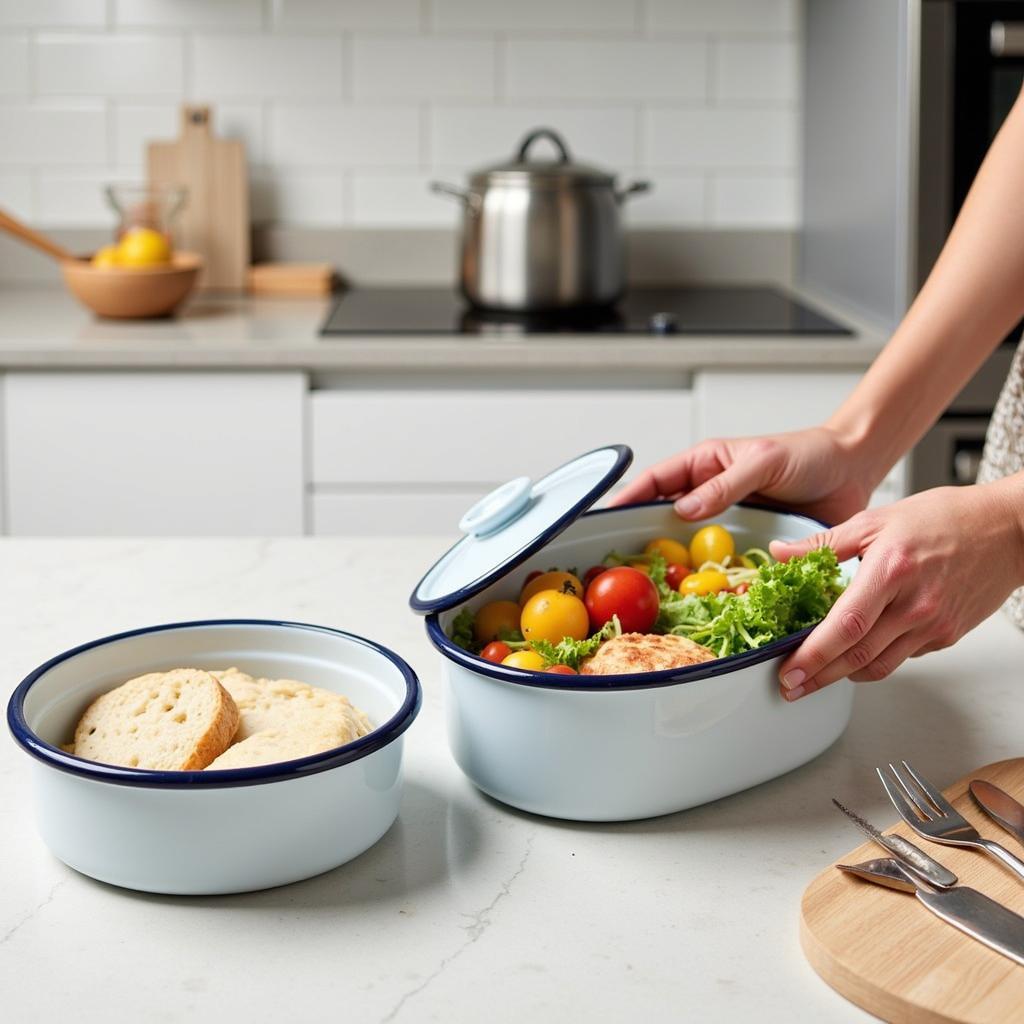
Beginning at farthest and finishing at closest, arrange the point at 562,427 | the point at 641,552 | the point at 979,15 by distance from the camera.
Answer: the point at 562,427 < the point at 979,15 < the point at 641,552

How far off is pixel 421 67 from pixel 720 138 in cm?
62

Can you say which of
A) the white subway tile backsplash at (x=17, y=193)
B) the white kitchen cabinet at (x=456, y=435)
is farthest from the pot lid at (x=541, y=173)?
the white subway tile backsplash at (x=17, y=193)

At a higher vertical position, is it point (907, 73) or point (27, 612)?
point (907, 73)

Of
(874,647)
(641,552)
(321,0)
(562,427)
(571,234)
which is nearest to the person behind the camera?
(874,647)

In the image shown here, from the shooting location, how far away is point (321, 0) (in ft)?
8.83

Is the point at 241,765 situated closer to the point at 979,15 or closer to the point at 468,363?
the point at 468,363

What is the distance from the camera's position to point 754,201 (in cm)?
283

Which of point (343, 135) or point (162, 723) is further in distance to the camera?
point (343, 135)

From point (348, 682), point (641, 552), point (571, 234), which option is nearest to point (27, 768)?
point (348, 682)

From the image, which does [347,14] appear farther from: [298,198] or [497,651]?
[497,651]

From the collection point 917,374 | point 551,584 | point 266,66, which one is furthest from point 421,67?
point 551,584

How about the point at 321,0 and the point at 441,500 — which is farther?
the point at 321,0

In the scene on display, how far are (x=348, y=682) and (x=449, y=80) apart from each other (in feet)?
7.02

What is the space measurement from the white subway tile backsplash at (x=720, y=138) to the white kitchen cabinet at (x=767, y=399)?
79 centimetres
